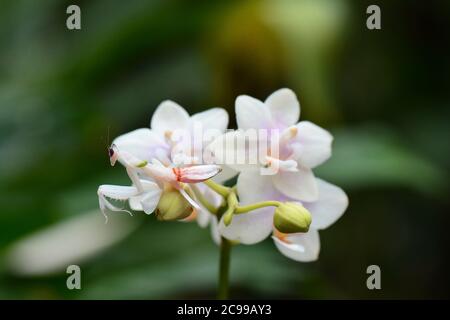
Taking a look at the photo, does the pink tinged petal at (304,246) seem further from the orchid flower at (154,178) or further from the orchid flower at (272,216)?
the orchid flower at (154,178)

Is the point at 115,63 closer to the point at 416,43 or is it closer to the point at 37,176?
the point at 37,176

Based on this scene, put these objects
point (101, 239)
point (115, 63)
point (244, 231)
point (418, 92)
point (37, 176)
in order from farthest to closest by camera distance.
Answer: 1. point (418, 92)
2. point (115, 63)
3. point (37, 176)
4. point (101, 239)
5. point (244, 231)

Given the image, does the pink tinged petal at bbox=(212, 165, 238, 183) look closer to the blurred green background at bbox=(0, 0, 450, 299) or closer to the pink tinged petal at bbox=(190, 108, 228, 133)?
the pink tinged petal at bbox=(190, 108, 228, 133)

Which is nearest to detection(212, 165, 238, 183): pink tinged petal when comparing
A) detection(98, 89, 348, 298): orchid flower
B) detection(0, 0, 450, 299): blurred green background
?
detection(98, 89, 348, 298): orchid flower


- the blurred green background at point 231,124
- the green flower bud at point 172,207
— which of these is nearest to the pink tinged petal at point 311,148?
the green flower bud at point 172,207

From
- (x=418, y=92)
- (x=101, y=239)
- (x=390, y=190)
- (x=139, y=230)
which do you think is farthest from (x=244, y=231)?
(x=418, y=92)
